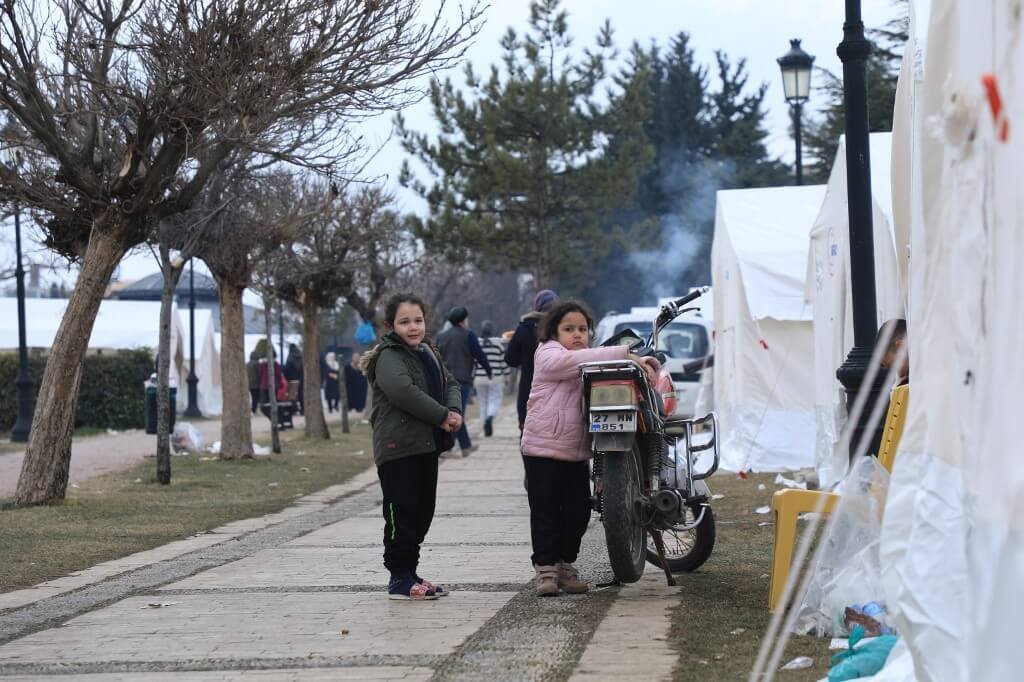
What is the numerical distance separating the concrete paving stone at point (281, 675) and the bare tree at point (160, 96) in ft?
24.9

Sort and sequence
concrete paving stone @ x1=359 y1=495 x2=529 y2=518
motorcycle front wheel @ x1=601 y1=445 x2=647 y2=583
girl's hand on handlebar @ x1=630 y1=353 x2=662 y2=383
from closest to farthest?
1. motorcycle front wheel @ x1=601 y1=445 x2=647 y2=583
2. girl's hand on handlebar @ x1=630 y1=353 x2=662 y2=383
3. concrete paving stone @ x1=359 y1=495 x2=529 y2=518

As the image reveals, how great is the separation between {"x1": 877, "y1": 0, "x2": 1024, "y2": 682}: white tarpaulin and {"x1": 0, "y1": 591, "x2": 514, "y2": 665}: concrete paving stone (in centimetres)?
269

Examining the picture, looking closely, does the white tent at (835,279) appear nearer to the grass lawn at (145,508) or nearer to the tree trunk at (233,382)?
the grass lawn at (145,508)

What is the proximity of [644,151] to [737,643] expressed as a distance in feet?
120

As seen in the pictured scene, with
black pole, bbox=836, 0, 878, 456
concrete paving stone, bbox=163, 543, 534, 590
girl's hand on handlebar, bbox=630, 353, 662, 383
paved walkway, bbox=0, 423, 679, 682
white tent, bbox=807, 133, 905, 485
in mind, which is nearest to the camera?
paved walkway, bbox=0, 423, 679, 682

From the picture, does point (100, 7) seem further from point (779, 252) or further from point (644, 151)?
point (644, 151)

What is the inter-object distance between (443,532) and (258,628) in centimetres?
409

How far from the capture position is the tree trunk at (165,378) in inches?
614

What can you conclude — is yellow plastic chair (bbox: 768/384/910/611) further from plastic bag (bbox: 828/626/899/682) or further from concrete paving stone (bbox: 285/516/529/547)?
concrete paving stone (bbox: 285/516/529/547)

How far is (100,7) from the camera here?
42.0 feet

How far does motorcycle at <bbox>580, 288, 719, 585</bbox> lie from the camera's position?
6914mm

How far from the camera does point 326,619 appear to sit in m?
6.67

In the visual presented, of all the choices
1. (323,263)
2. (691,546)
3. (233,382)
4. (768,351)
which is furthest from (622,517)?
(323,263)

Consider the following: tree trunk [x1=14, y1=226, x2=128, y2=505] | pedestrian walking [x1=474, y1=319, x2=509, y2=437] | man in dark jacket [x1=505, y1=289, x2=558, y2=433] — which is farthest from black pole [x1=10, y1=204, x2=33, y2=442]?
man in dark jacket [x1=505, y1=289, x2=558, y2=433]
